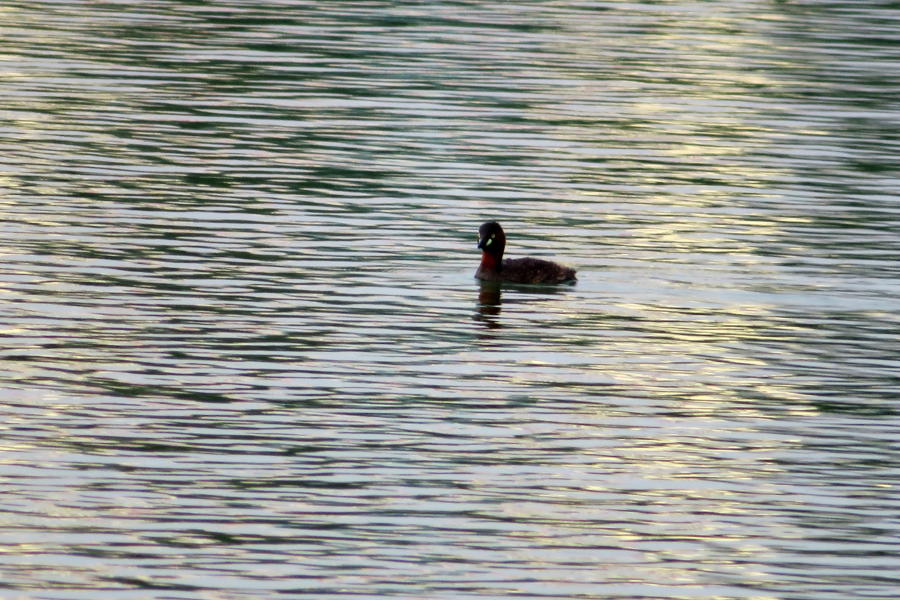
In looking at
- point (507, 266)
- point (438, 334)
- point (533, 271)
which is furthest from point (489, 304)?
point (438, 334)

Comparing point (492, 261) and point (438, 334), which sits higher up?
point (492, 261)

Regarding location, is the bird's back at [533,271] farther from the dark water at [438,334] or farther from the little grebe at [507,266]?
the dark water at [438,334]

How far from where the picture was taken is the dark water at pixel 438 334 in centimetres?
1215

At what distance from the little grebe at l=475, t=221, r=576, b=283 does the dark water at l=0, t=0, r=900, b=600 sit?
11.7 inches

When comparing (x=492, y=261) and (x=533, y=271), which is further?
(x=492, y=261)

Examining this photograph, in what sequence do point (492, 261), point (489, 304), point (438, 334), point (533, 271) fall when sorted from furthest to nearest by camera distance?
1. point (492, 261)
2. point (533, 271)
3. point (489, 304)
4. point (438, 334)

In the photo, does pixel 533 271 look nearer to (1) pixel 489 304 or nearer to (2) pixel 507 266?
(2) pixel 507 266

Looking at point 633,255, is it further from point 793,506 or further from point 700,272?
point 793,506

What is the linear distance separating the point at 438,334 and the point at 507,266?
280 centimetres

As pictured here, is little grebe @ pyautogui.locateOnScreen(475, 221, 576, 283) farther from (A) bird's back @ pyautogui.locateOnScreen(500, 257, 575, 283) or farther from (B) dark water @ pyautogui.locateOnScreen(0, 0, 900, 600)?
(B) dark water @ pyautogui.locateOnScreen(0, 0, 900, 600)

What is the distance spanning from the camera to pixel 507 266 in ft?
67.6

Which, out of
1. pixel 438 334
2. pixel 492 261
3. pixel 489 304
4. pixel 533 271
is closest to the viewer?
pixel 438 334

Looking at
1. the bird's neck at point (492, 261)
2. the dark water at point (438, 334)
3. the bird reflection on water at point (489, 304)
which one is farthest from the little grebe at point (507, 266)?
the dark water at point (438, 334)

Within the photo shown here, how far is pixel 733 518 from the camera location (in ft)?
42.3
